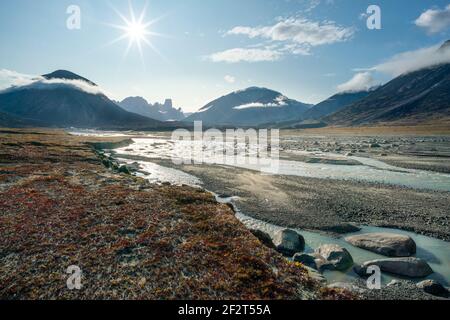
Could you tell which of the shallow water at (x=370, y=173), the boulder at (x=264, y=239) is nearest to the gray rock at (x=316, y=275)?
the boulder at (x=264, y=239)

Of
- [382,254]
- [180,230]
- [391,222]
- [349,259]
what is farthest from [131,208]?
[391,222]

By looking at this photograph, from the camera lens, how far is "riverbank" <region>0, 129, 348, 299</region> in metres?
12.7

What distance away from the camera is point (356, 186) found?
3919cm

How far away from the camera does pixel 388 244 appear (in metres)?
19.7

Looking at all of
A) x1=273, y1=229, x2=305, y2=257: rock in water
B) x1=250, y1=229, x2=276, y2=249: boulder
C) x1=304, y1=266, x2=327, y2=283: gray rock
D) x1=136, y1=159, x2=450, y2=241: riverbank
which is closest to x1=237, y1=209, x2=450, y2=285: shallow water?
x1=304, y1=266, x2=327, y2=283: gray rock

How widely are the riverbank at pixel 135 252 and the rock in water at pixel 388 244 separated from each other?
26.6ft

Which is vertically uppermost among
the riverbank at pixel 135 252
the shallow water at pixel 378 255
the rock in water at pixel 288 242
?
the riverbank at pixel 135 252

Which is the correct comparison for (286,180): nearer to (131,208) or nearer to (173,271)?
(131,208)

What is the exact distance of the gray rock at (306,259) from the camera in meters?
18.0

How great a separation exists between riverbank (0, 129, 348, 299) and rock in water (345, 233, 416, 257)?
8.10 meters

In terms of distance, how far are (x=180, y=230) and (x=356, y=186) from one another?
102 feet

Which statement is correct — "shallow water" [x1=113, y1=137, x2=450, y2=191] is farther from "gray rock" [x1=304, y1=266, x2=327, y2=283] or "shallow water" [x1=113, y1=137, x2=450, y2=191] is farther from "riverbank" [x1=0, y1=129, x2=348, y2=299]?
"gray rock" [x1=304, y1=266, x2=327, y2=283]

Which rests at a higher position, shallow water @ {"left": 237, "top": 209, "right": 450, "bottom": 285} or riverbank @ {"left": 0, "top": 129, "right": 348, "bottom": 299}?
riverbank @ {"left": 0, "top": 129, "right": 348, "bottom": 299}

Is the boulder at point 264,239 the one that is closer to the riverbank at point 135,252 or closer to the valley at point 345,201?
the riverbank at point 135,252
